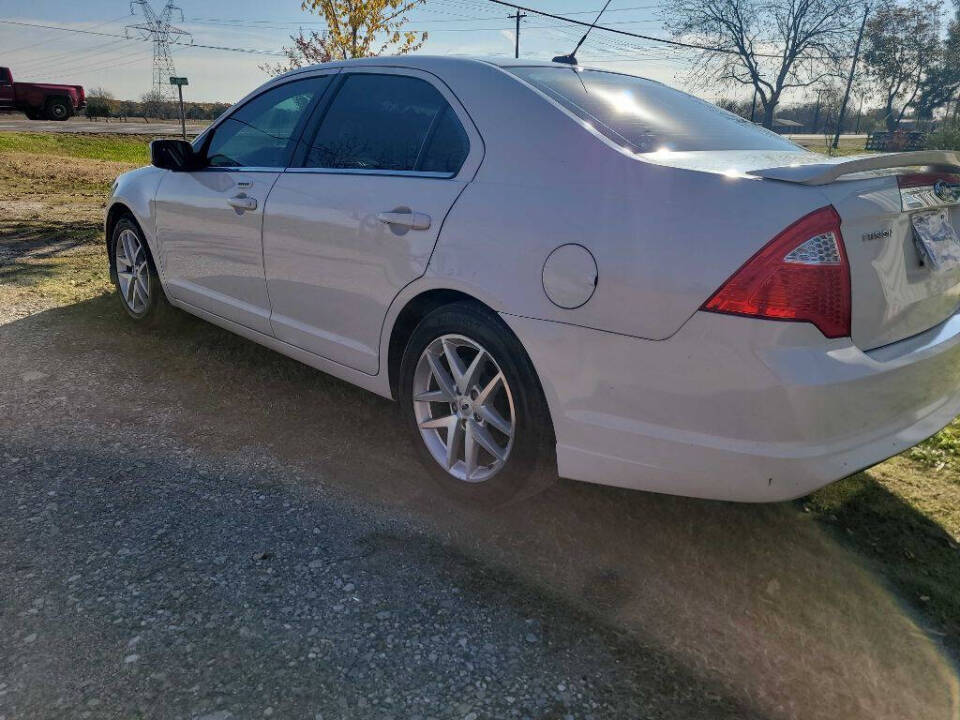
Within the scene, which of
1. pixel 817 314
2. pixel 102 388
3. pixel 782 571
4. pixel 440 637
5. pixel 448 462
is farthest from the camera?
pixel 102 388

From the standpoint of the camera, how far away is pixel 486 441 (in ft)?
9.38

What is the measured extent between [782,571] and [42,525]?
8.70 ft

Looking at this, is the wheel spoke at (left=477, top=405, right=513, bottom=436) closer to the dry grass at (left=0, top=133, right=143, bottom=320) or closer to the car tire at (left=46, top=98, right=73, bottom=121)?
the dry grass at (left=0, top=133, right=143, bottom=320)

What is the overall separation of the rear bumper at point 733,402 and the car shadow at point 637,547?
1.31 feet

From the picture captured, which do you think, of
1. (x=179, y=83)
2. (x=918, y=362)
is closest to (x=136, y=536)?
(x=918, y=362)

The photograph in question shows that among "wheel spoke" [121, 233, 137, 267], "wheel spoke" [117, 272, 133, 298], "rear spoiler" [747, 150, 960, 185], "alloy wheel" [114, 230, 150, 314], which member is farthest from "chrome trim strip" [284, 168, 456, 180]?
"wheel spoke" [117, 272, 133, 298]

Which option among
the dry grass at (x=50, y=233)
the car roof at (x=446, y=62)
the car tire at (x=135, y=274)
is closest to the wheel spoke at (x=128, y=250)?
the car tire at (x=135, y=274)

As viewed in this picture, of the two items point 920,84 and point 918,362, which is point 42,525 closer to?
point 918,362

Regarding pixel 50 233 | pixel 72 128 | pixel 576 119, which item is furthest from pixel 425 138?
pixel 72 128

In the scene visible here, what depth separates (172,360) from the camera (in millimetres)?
4656

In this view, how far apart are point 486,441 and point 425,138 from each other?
1234 mm

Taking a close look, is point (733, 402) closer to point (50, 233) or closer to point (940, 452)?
point (940, 452)

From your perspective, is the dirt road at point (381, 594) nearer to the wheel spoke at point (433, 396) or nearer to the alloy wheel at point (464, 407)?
the alloy wheel at point (464, 407)

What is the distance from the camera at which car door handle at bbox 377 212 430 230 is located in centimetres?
284
